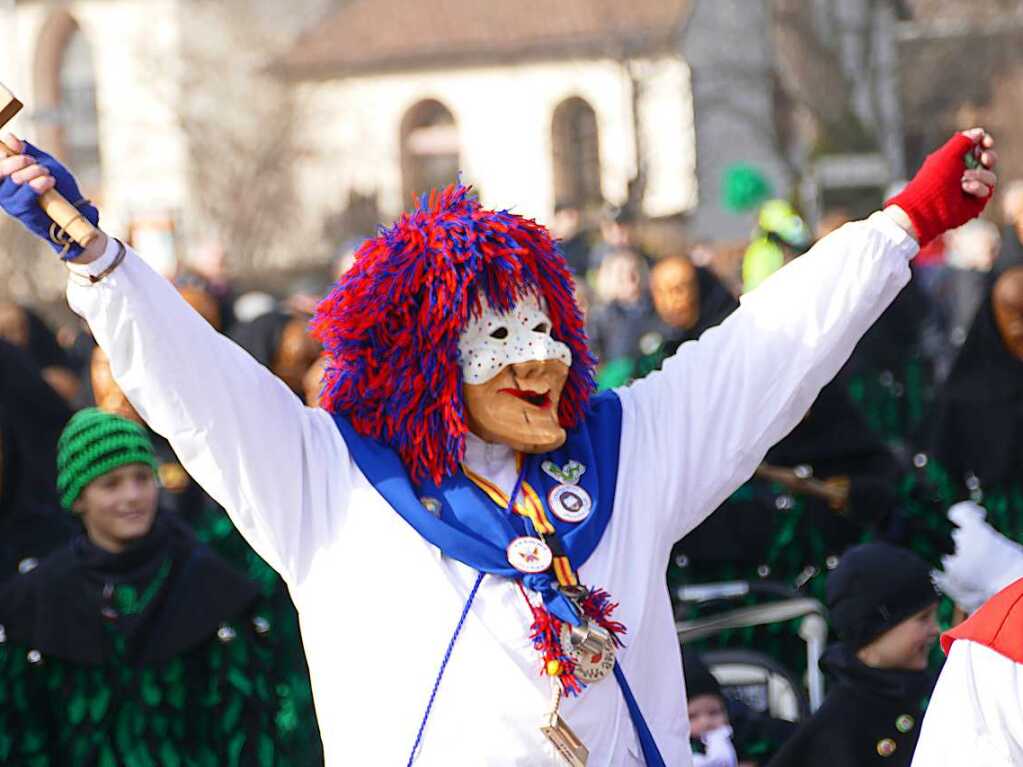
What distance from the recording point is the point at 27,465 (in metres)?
6.93

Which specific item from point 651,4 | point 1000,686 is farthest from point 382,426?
point 651,4

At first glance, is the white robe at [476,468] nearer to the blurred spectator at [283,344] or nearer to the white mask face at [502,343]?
the white mask face at [502,343]

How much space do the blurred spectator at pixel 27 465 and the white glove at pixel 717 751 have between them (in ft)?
6.45

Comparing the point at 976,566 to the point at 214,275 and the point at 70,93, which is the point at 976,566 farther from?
the point at 70,93

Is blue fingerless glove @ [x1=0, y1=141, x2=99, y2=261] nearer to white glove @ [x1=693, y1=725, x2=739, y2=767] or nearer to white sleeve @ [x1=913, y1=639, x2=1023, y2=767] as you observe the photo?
white sleeve @ [x1=913, y1=639, x2=1023, y2=767]

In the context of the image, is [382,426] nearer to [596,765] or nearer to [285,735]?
[596,765]

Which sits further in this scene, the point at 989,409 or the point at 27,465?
the point at 989,409

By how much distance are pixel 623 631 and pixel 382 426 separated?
615mm

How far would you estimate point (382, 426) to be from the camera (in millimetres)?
4254

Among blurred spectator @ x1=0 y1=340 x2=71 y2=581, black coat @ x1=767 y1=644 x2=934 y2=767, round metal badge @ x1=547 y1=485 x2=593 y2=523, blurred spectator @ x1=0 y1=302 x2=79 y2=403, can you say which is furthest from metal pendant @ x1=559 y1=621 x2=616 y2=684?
blurred spectator @ x1=0 y1=302 x2=79 y2=403

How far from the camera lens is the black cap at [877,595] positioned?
5.16 meters

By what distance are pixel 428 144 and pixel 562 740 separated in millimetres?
41925

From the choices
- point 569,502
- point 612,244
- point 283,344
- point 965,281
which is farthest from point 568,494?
point 612,244

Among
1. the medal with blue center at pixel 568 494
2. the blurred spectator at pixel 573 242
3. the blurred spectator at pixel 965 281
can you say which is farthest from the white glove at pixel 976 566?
the blurred spectator at pixel 573 242
